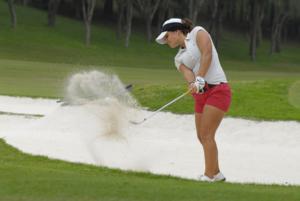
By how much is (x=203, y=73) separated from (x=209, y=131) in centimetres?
74

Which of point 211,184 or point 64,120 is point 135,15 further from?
point 211,184

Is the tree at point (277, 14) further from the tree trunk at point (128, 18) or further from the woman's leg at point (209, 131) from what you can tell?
the woman's leg at point (209, 131)

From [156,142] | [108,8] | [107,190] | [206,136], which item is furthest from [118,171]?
[108,8]

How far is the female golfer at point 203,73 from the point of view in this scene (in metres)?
8.88

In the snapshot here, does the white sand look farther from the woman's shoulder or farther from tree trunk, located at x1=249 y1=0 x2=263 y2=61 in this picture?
tree trunk, located at x1=249 y1=0 x2=263 y2=61

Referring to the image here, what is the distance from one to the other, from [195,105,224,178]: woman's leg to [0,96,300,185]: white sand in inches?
57.7

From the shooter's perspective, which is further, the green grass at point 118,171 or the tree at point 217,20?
the tree at point 217,20

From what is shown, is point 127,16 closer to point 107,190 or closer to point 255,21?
point 255,21

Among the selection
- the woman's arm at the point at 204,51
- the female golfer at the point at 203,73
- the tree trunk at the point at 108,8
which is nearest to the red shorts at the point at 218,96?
the female golfer at the point at 203,73

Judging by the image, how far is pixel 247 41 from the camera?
8862 centimetres

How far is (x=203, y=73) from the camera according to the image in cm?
884

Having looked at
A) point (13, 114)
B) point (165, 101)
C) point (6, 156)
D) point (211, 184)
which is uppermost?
point (211, 184)

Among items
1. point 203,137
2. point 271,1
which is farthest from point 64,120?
point 271,1

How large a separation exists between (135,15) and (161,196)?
78870 millimetres
